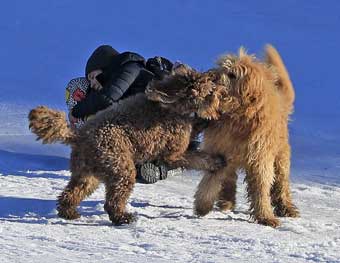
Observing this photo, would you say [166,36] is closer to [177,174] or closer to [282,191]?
[177,174]

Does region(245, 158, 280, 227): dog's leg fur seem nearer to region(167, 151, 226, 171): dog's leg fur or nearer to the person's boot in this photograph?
region(167, 151, 226, 171): dog's leg fur

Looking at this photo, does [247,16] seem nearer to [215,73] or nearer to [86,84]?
[86,84]

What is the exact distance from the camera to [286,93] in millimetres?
6207

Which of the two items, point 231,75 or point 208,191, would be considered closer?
point 231,75

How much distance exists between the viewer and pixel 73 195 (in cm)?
545

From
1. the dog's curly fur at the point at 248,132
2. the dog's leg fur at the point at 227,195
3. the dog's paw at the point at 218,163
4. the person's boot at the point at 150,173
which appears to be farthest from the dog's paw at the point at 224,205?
the person's boot at the point at 150,173

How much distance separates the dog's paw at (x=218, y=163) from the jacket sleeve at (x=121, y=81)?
129cm

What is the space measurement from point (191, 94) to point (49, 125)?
957mm

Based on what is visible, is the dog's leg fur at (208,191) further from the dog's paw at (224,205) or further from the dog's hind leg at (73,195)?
the dog's hind leg at (73,195)

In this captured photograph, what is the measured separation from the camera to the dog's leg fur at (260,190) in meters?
5.59

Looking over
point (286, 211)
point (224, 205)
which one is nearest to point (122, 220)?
point (224, 205)

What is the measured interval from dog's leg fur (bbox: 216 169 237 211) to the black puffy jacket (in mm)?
1110

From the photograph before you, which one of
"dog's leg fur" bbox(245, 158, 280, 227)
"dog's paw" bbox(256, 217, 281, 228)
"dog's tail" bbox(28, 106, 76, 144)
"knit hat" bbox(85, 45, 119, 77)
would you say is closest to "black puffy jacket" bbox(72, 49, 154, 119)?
"knit hat" bbox(85, 45, 119, 77)

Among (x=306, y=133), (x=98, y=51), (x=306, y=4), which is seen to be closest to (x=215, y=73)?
(x=98, y=51)
